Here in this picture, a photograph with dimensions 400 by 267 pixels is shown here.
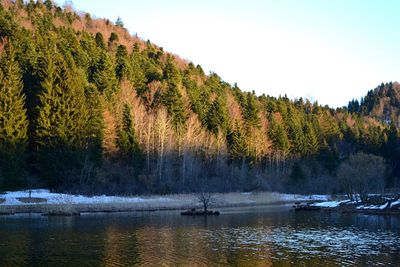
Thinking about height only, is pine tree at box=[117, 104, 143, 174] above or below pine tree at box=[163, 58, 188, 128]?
below

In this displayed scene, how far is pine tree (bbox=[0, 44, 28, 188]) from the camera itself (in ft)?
183

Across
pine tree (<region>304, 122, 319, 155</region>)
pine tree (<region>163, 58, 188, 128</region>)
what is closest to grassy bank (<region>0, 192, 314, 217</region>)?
pine tree (<region>163, 58, 188, 128</region>)

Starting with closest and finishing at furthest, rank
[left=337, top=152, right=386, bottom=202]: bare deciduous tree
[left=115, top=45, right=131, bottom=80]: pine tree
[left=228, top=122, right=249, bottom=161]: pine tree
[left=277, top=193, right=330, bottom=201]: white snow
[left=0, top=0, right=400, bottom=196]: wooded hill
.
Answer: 1. [left=0, top=0, right=400, bottom=196]: wooded hill
2. [left=337, top=152, right=386, bottom=202]: bare deciduous tree
3. [left=277, top=193, right=330, bottom=201]: white snow
4. [left=115, top=45, right=131, bottom=80]: pine tree
5. [left=228, top=122, right=249, bottom=161]: pine tree

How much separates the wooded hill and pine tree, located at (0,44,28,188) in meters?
0.13

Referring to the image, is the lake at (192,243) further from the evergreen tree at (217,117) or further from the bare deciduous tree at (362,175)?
the evergreen tree at (217,117)

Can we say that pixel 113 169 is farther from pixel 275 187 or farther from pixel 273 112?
pixel 273 112

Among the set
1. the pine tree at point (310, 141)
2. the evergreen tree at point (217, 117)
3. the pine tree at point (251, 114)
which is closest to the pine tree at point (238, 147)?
the evergreen tree at point (217, 117)

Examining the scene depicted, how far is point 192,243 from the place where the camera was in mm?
31125

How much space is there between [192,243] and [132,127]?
43.7 metres

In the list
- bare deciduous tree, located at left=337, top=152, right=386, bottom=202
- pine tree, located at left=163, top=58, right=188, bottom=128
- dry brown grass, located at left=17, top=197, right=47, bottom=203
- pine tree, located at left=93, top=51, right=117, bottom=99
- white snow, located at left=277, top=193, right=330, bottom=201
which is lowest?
white snow, located at left=277, top=193, right=330, bottom=201

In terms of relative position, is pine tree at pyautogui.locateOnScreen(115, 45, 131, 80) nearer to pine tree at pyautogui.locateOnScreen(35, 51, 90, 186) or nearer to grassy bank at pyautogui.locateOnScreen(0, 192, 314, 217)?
pine tree at pyautogui.locateOnScreen(35, 51, 90, 186)

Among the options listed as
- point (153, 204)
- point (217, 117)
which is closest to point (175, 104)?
A: point (217, 117)

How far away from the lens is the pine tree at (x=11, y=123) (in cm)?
5572

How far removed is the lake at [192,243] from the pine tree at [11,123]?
437 inches
